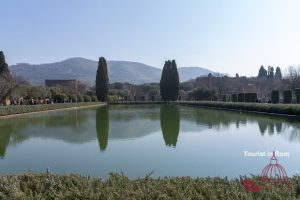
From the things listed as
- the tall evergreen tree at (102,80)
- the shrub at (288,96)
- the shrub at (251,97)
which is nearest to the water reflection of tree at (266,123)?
the shrub at (288,96)

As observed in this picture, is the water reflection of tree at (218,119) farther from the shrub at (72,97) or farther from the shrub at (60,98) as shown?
the shrub at (72,97)

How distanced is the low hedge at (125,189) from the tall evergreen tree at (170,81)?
178 ft

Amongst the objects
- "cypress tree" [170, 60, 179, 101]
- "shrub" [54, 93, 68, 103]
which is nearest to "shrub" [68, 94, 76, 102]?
"shrub" [54, 93, 68, 103]

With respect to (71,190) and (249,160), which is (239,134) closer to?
(249,160)

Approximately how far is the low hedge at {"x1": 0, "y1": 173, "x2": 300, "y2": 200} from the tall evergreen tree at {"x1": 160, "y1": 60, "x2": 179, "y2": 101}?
5426cm

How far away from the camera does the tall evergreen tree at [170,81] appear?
192ft

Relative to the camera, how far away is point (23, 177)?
4.41 m

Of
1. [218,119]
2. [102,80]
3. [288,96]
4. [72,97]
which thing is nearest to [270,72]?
[102,80]

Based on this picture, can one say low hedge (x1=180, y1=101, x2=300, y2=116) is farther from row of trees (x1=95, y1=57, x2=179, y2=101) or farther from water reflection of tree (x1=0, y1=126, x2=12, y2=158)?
row of trees (x1=95, y1=57, x2=179, y2=101)

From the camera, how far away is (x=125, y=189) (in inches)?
154

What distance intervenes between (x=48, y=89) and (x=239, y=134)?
36.2 meters

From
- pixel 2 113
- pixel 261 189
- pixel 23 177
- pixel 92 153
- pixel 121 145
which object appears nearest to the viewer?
pixel 261 189

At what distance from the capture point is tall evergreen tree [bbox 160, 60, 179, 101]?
192 feet

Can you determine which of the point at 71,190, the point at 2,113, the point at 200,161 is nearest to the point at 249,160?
the point at 200,161
